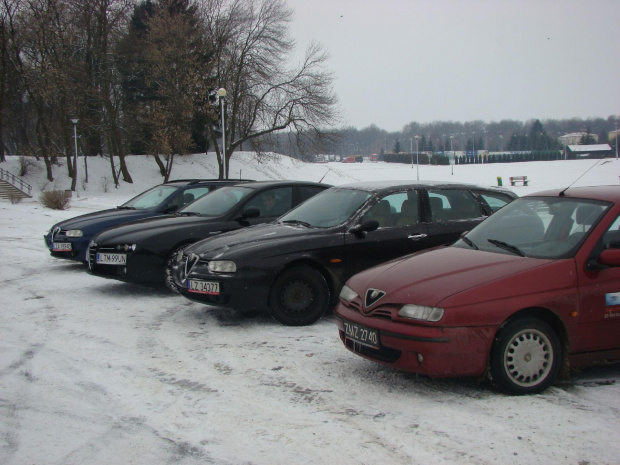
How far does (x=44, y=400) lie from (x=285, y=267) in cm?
291

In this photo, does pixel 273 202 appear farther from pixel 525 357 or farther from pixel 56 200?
pixel 56 200

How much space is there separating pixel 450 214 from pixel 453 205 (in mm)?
141

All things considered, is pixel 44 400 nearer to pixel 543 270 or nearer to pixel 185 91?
pixel 543 270

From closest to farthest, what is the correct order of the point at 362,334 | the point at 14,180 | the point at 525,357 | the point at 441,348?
the point at 441,348
the point at 525,357
the point at 362,334
the point at 14,180

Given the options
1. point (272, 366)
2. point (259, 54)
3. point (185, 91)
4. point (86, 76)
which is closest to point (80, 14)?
point (86, 76)

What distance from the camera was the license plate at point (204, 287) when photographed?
655cm

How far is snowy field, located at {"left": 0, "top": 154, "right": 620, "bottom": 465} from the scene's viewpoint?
142 inches

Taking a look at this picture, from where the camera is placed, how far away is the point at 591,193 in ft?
17.1

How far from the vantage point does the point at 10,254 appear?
12.7 meters

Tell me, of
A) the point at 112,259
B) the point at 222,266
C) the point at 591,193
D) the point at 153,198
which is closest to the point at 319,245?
the point at 222,266

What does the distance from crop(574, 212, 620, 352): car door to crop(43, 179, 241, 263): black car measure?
24.1 ft

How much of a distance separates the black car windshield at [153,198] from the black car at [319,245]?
163 inches

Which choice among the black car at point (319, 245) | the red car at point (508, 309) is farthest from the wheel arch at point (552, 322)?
the black car at point (319, 245)

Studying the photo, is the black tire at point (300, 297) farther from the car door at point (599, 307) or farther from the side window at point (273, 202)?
the car door at point (599, 307)
